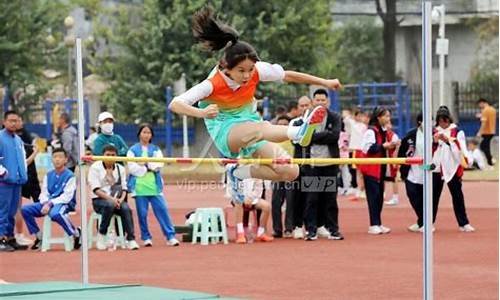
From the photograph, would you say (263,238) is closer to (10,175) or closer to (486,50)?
(10,175)

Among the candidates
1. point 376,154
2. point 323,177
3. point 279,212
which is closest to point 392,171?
point 376,154

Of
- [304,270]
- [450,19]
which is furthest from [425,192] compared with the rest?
[450,19]

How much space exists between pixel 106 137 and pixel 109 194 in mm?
655

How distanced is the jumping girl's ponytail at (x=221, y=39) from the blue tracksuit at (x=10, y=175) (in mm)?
5477

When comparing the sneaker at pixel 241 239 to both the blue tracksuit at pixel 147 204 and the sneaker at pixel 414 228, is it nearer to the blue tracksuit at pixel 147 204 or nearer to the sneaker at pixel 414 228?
the blue tracksuit at pixel 147 204

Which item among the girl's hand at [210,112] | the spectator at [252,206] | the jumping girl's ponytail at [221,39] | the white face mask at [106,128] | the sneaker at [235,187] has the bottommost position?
the spectator at [252,206]

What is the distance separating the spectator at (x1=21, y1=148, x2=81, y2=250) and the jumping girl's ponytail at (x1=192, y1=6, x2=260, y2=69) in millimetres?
5593

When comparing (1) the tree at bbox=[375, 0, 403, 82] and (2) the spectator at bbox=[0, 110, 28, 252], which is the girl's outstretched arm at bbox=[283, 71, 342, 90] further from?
(1) the tree at bbox=[375, 0, 403, 82]

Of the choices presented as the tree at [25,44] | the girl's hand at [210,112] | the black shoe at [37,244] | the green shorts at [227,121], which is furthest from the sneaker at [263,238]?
the tree at [25,44]

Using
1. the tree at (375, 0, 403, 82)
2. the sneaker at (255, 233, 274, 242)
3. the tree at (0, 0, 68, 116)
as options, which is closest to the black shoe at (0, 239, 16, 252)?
the sneaker at (255, 233, 274, 242)

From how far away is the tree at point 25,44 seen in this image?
37.6 meters

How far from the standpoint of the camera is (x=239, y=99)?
9.16 m

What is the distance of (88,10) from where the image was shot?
5078 centimetres

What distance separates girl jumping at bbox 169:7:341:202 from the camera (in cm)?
887
